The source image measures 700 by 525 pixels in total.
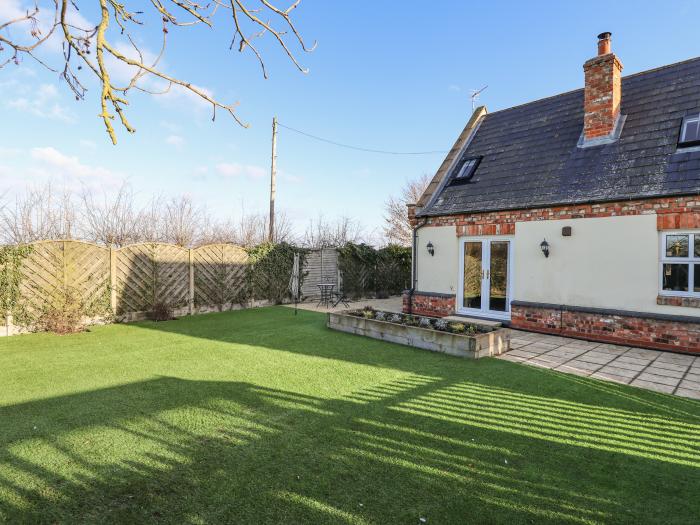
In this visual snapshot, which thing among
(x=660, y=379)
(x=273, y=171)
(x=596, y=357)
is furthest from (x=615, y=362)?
(x=273, y=171)

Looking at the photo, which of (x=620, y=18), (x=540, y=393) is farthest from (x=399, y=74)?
(x=540, y=393)

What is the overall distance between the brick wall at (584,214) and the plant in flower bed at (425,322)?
324 centimetres

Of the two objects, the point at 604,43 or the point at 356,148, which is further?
the point at 356,148

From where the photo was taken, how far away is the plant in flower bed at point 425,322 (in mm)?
7398

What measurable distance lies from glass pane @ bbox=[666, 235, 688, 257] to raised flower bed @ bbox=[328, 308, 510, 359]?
357cm

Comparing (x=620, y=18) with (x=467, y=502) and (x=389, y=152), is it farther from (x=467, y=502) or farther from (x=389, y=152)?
(x=389, y=152)

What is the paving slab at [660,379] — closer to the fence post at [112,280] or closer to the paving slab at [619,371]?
the paving slab at [619,371]

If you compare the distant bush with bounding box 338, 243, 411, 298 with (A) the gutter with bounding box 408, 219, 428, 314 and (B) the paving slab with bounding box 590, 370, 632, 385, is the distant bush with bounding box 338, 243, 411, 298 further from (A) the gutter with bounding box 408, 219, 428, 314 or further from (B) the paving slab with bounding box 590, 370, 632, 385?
(B) the paving slab with bounding box 590, 370, 632, 385

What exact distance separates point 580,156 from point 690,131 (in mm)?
2000

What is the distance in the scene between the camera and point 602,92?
363 inches

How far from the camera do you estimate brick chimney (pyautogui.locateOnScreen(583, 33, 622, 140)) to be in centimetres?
912

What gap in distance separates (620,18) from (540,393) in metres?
10.3

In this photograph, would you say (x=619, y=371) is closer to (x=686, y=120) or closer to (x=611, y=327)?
(x=611, y=327)

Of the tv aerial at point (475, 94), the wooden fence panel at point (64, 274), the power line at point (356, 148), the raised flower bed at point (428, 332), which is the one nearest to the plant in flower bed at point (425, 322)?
the raised flower bed at point (428, 332)
